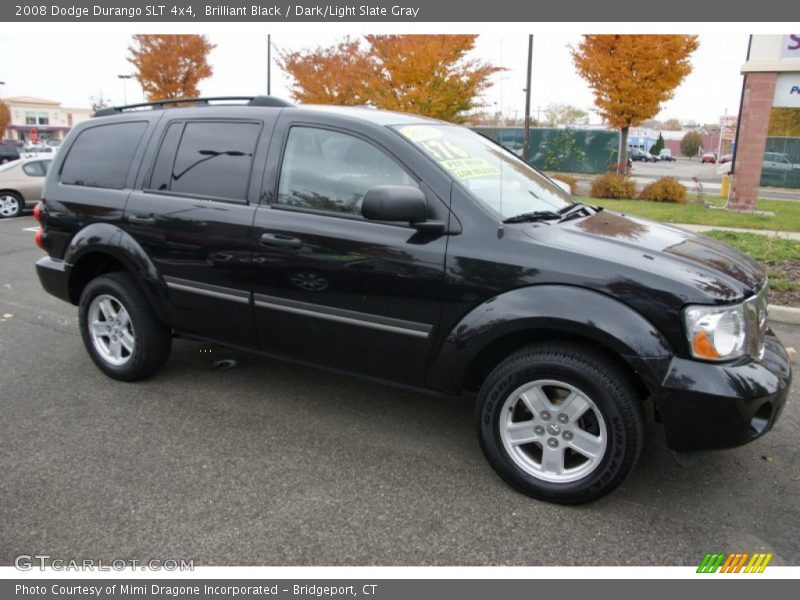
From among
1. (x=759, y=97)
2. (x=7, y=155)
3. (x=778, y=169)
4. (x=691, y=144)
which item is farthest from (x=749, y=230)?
(x=691, y=144)

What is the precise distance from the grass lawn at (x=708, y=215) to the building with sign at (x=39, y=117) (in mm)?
99509

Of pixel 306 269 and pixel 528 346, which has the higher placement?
pixel 306 269

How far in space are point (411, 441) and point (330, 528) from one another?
0.92 meters

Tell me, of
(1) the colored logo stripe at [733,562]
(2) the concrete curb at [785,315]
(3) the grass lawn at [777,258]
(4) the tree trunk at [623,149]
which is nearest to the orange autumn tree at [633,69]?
(4) the tree trunk at [623,149]

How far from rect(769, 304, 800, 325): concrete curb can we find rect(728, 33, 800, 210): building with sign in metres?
9.41

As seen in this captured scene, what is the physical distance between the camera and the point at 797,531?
2.78 meters

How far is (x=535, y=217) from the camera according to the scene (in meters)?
3.33

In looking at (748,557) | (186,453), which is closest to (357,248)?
(186,453)

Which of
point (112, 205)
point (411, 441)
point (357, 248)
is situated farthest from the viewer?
point (112, 205)

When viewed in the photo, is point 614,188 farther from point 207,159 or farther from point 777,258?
point 207,159

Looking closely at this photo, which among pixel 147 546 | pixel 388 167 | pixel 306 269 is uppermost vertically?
pixel 388 167

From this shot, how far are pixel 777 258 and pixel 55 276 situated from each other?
750 centimetres

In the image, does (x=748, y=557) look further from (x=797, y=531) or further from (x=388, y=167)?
(x=388, y=167)

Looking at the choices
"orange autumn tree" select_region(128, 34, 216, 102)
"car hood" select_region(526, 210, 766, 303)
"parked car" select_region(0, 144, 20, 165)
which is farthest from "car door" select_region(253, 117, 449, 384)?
"parked car" select_region(0, 144, 20, 165)
